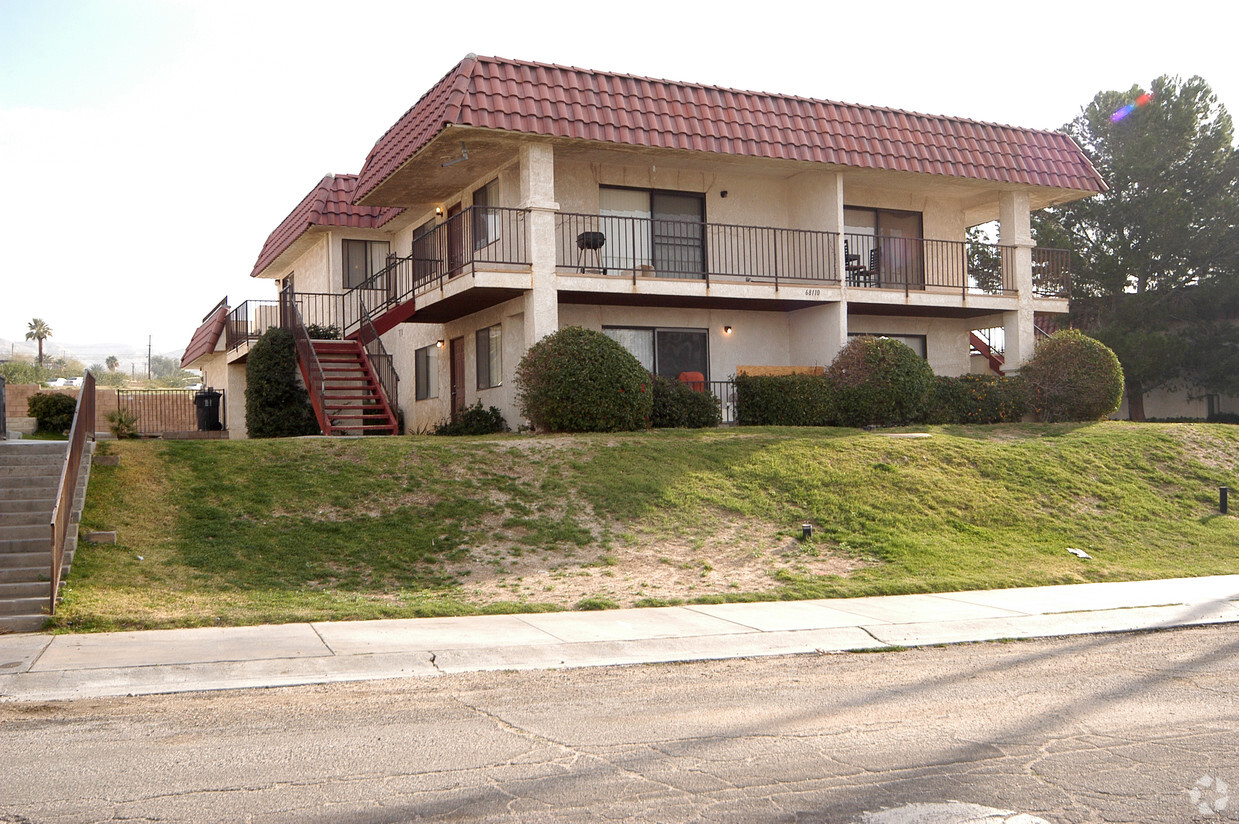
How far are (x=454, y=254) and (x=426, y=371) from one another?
4324 mm

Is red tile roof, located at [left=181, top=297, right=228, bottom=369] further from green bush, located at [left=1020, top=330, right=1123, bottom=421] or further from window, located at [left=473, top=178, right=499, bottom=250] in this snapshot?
green bush, located at [left=1020, top=330, right=1123, bottom=421]

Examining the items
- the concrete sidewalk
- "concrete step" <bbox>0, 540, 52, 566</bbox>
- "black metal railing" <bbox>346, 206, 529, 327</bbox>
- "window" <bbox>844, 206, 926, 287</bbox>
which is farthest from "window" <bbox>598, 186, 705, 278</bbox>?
"concrete step" <bbox>0, 540, 52, 566</bbox>

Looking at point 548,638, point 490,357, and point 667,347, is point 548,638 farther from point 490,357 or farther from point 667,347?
point 667,347

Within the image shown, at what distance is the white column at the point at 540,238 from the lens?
19859 mm

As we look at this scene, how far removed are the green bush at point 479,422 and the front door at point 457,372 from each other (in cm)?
187

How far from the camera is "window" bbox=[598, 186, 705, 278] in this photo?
2233 centimetres

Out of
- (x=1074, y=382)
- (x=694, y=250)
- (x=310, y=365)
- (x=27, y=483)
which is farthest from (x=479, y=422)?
(x=1074, y=382)

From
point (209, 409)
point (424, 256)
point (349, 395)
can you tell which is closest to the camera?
point (349, 395)

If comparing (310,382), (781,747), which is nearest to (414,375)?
(310,382)

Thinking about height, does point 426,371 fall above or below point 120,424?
above

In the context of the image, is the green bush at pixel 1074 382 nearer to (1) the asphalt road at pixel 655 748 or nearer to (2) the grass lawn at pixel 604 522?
(2) the grass lawn at pixel 604 522

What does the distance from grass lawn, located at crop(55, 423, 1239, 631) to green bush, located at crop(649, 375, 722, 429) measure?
4.65ft

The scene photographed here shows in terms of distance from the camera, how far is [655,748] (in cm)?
597

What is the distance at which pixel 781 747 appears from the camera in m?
6.00
